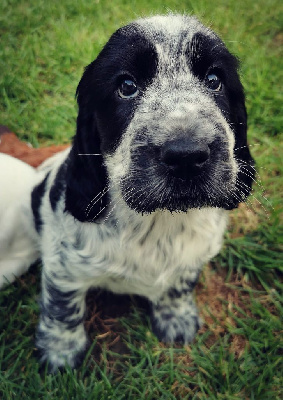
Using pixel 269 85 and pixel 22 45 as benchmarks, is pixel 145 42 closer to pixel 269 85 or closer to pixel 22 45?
pixel 269 85

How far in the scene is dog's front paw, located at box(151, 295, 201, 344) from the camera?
2.89 meters

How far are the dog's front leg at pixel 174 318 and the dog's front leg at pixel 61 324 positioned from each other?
500mm

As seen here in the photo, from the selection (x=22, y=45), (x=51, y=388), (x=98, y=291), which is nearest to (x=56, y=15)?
(x=22, y=45)

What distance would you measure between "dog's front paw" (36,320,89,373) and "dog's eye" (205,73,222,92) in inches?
66.5

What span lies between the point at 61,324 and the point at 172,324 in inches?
29.1

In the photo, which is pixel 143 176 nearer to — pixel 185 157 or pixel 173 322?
pixel 185 157

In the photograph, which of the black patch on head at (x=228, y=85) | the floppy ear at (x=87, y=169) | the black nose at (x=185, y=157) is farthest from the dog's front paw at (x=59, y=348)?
the black nose at (x=185, y=157)

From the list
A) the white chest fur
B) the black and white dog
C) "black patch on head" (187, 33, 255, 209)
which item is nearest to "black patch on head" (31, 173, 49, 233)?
the black and white dog

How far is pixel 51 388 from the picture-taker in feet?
8.63

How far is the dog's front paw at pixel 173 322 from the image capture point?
9.50 feet

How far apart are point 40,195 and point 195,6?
3.40 metres

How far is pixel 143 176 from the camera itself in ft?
5.98

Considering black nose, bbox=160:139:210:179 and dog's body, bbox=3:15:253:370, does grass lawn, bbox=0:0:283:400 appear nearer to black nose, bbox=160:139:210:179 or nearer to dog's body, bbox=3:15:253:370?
dog's body, bbox=3:15:253:370

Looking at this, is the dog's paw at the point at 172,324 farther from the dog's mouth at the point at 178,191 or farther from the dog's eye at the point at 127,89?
the dog's eye at the point at 127,89
